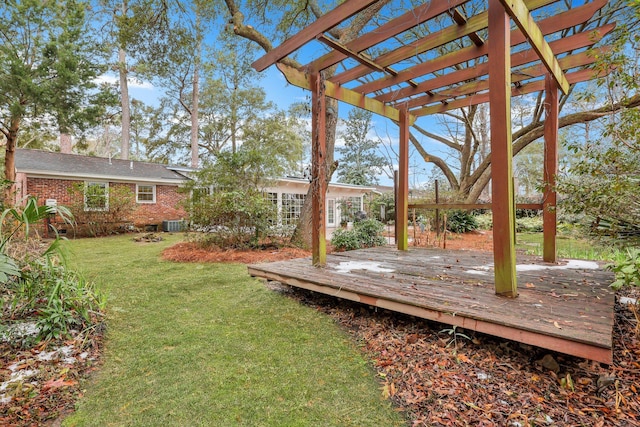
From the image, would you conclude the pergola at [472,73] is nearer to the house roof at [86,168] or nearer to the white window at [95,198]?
the white window at [95,198]

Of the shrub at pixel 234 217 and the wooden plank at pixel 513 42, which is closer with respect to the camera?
the wooden plank at pixel 513 42

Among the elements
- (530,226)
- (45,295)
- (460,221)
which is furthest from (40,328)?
(530,226)

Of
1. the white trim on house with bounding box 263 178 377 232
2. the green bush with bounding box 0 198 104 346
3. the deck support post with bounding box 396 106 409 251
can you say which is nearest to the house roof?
the white trim on house with bounding box 263 178 377 232

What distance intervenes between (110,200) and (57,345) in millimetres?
9737

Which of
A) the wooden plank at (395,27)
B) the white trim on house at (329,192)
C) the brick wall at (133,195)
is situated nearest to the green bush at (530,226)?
the white trim on house at (329,192)

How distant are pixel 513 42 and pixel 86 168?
46.6 ft

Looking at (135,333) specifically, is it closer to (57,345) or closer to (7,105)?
(57,345)

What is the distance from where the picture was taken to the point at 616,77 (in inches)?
97.3

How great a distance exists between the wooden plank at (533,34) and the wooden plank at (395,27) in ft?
1.27

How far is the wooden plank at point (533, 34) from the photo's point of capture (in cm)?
244

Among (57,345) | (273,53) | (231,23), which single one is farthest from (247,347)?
(231,23)

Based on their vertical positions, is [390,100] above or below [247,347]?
above

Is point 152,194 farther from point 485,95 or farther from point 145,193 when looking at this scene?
point 485,95

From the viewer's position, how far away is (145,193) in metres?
13.0
